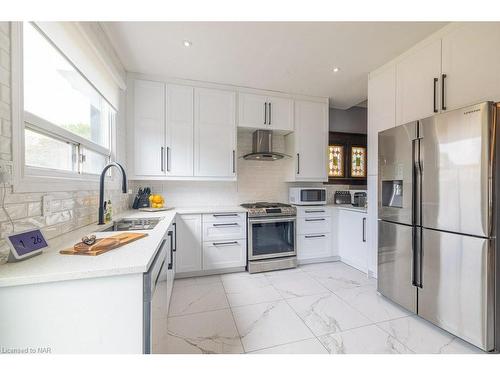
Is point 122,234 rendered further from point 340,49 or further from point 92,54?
point 340,49

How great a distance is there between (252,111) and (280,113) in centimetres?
43

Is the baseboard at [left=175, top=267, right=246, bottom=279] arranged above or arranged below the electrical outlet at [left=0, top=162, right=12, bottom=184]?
below

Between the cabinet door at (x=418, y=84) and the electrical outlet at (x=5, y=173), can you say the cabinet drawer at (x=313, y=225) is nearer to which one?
the cabinet door at (x=418, y=84)

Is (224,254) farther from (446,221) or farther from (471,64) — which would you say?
(471,64)

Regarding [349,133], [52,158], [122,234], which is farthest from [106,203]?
[349,133]

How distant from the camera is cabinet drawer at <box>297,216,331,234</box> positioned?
3.07m

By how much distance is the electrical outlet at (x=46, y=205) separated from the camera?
117 centimetres

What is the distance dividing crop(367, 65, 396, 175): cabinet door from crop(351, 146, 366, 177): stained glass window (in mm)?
1182

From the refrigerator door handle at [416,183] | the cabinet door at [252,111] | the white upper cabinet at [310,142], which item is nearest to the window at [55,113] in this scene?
the cabinet door at [252,111]

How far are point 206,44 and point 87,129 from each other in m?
1.34

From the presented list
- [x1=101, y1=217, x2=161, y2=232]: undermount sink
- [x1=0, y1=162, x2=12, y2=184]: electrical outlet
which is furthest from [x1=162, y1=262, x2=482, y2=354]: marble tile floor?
[x1=0, y1=162, x2=12, y2=184]: electrical outlet

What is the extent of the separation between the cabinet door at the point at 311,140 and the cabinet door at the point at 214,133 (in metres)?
0.99

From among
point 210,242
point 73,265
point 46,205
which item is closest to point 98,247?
point 73,265

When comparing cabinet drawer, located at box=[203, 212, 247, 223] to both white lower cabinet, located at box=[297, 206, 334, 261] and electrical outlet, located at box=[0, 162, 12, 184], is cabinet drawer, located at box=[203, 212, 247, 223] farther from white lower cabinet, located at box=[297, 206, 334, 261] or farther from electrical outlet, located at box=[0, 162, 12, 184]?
electrical outlet, located at box=[0, 162, 12, 184]
